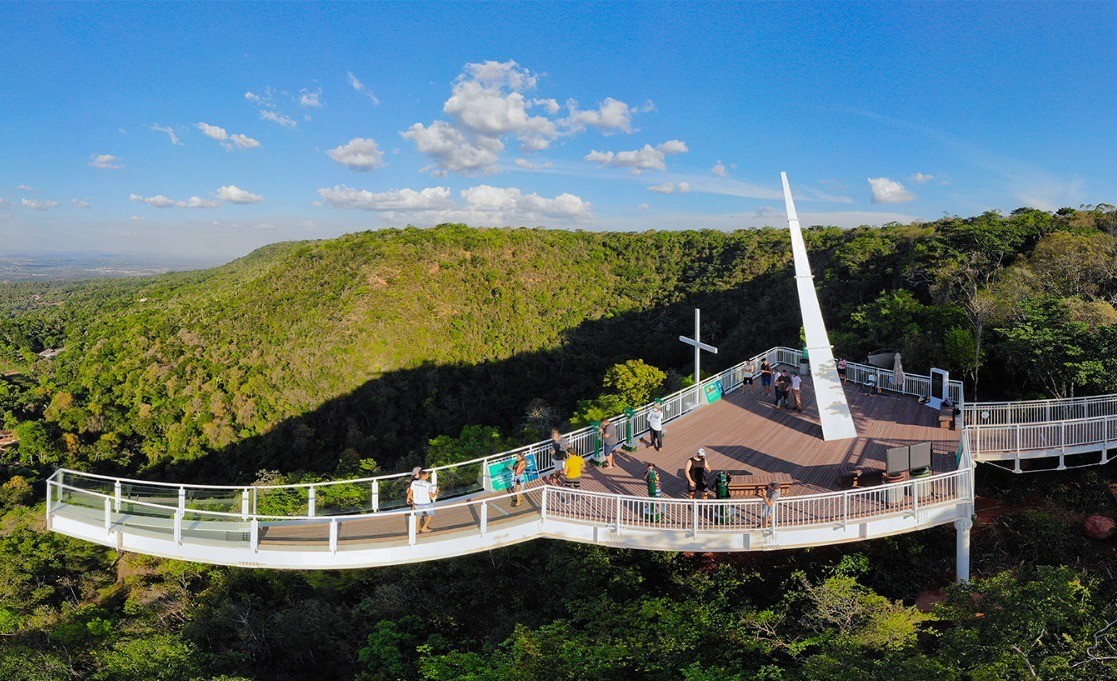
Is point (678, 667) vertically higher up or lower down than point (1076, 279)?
lower down

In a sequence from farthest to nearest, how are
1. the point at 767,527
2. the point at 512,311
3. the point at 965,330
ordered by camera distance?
the point at 512,311
the point at 965,330
the point at 767,527

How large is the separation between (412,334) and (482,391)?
836 centimetres

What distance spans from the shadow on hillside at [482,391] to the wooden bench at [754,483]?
29.3 metres

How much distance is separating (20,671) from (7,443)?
1793 inches

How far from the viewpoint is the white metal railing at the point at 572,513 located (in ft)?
30.3

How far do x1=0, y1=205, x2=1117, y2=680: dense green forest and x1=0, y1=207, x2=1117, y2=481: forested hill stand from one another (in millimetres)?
265

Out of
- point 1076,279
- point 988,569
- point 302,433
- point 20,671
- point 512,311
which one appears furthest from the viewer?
point 512,311

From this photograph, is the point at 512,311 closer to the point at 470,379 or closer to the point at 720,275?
the point at 470,379

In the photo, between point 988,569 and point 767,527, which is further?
point 988,569

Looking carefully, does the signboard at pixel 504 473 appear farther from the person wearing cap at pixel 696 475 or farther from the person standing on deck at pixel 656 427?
the person wearing cap at pixel 696 475

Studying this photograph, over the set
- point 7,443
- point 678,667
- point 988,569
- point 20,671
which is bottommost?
point 7,443

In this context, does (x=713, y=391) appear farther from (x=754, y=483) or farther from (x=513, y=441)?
(x=513, y=441)

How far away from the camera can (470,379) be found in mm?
55094

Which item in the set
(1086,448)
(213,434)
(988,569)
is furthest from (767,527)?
(213,434)
